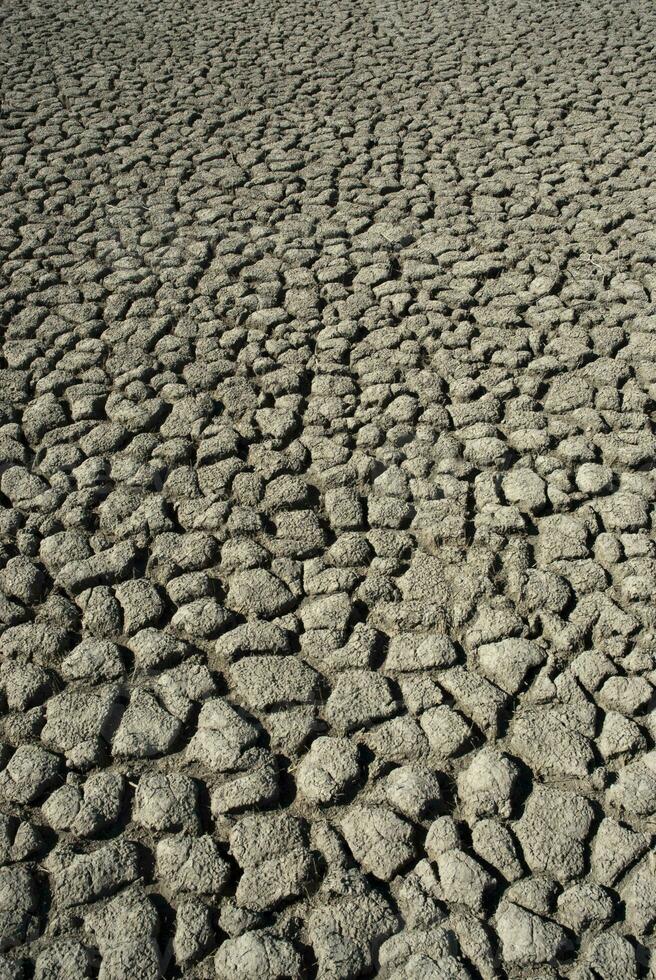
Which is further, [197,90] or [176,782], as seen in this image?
[197,90]

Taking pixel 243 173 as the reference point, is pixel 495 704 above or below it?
below

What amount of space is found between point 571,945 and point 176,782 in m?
1.00

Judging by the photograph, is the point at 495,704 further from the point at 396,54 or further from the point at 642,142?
the point at 396,54

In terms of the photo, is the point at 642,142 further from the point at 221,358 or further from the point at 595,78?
the point at 221,358

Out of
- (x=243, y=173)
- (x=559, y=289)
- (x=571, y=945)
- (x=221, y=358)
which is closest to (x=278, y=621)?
(x=571, y=945)

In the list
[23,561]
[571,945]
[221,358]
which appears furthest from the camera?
[221,358]

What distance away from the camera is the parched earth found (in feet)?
6.61

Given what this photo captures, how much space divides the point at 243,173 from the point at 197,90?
1.54 m

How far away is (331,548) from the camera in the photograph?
2926 millimetres

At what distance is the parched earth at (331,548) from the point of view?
2016mm

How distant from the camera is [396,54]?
6.79 m

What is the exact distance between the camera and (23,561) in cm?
290

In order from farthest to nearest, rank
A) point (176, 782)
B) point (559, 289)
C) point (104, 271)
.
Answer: point (104, 271) < point (559, 289) < point (176, 782)

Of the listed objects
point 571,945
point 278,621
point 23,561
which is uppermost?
point 23,561
